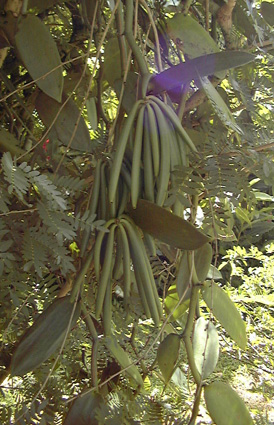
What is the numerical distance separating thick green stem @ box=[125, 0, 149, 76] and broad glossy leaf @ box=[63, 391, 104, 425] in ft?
0.77

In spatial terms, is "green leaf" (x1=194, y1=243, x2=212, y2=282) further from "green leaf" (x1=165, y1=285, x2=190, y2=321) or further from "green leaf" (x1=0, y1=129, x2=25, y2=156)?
"green leaf" (x1=0, y1=129, x2=25, y2=156)

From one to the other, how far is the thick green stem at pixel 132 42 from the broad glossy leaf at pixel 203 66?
0.01 meters

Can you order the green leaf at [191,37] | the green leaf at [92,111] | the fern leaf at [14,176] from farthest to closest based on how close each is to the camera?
the green leaf at [92,111] < the green leaf at [191,37] < the fern leaf at [14,176]

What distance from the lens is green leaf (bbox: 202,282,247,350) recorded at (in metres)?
0.40

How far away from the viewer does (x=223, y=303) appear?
41 cm

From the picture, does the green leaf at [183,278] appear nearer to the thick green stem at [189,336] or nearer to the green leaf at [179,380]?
the thick green stem at [189,336]

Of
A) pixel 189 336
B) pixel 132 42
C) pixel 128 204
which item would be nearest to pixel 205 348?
pixel 189 336

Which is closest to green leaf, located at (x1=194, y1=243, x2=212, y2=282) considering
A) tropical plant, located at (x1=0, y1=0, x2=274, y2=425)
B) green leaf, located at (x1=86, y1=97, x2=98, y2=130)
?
tropical plant, located at (x1=0, y1=0, x2=274, y2=425)

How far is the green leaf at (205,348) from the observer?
14.6 inches

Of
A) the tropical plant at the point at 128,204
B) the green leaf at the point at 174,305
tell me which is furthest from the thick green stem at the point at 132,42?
the green leaf at the point at 174,305

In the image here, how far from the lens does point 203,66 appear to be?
1.08 feet

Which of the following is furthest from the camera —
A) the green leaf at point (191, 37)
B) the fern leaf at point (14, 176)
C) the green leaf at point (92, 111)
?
the green leaf at point (92, 111)

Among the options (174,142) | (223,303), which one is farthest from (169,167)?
Result: (223,303)

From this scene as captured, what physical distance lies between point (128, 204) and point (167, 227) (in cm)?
4
